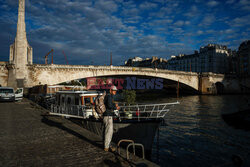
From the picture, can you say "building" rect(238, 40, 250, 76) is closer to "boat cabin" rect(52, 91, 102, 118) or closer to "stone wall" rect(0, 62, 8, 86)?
"boat cabin" rect(52, 91, 102, 118)

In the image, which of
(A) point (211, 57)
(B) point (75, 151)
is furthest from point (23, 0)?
(A) point (211, 57)

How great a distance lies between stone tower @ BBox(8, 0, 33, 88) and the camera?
33094mm

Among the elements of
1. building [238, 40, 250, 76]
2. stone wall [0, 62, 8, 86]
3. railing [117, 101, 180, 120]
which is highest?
building [238, 40, 250, 76]

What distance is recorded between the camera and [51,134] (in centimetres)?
801

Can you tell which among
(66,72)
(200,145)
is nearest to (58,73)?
(66,72)

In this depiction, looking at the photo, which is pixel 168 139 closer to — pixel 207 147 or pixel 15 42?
pixel 207 147

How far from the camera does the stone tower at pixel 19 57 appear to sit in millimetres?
33094

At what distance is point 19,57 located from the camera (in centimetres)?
3375

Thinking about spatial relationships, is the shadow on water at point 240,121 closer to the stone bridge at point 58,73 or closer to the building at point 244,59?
the stone bridge at point 58,73

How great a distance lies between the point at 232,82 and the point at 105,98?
7269 centimetres

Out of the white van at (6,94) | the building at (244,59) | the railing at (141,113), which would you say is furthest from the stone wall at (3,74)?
the building at (244,59)

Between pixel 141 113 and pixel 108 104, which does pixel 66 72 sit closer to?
pixel 141 113

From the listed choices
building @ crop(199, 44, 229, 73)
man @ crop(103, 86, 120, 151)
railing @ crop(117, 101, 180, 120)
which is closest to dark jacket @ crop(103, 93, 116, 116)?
man @ crop(103, 86, 120, 151)

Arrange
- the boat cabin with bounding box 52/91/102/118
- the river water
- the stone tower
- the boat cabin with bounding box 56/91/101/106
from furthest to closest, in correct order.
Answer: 1. the stone tower
2. the boat cabin with bounding box 56/91/101/106
3. the boat cabin with bounding box 52/91/102/118
4. the river water
